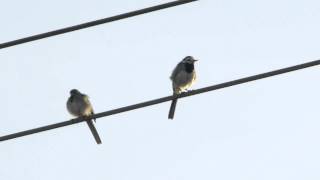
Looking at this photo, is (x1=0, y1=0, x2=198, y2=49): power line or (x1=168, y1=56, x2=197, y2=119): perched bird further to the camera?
(x1=168, y1=56, x2=197, y2=119): perched bird

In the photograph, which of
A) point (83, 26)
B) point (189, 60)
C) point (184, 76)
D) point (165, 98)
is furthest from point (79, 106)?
point (83, 26)

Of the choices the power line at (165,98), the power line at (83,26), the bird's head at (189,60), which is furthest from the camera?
the bird's head at (189,60)

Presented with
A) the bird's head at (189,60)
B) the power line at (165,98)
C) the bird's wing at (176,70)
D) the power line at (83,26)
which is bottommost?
the bird's wing at (176,70)

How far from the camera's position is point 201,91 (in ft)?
33.8

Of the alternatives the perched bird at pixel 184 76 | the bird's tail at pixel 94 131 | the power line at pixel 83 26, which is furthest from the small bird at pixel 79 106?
the power line at pixel 83 26

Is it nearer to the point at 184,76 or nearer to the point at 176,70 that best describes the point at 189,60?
the point at 176,70

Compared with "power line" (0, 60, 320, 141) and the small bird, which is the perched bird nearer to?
the small bird

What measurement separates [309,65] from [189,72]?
257 inches

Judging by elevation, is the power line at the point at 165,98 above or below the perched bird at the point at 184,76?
above

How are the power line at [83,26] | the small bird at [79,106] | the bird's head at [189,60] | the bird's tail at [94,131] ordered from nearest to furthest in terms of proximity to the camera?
the power line at [83,26] → the bird's tail at [94,131] → the small bird at [79,106] → the bird's head at [189,60]

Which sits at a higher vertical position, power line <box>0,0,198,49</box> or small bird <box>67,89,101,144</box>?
power line <box>0,0,198,49</box>

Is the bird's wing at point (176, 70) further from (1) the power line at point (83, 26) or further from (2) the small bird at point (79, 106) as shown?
(1) the power line at point (83, 26)

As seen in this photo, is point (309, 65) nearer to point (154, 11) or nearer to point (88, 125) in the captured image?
point (154, 11)

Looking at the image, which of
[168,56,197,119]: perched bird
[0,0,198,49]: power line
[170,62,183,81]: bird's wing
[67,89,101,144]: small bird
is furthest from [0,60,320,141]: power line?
[170,62,183,81]: bird's wing
